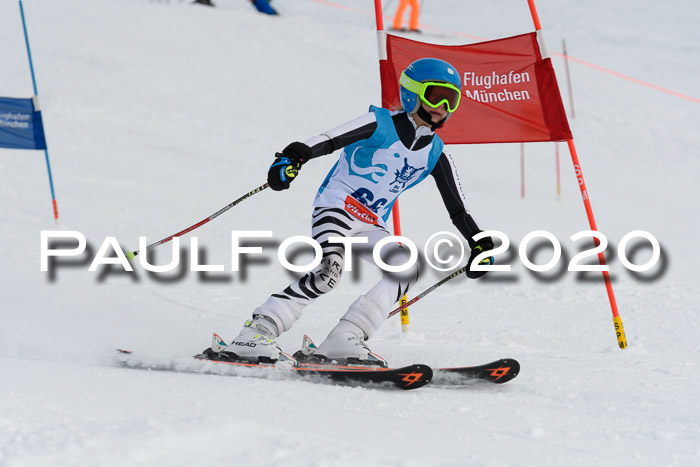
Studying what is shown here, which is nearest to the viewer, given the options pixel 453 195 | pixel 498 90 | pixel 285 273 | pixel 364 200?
pixel 364 200

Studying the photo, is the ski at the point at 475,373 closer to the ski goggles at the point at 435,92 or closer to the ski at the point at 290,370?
the ski at the point at 290,370

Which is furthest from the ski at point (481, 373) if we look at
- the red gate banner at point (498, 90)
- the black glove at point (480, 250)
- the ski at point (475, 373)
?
the red gate banner at point (498, 90)

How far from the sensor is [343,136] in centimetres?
389

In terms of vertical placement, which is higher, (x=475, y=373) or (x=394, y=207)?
(x=394, y=207)

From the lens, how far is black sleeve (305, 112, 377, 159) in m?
3.85

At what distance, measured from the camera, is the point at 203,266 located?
6.67 meters

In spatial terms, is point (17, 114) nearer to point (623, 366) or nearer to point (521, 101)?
point (521, 101)

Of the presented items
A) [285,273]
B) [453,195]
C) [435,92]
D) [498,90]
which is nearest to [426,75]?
[435,92]

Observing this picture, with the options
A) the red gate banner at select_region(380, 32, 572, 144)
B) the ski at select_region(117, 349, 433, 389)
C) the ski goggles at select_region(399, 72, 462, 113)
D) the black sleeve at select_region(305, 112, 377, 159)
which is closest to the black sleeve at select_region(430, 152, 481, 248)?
the ski goggles at select_region(399, 72, 462, 113)

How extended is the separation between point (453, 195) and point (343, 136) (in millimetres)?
778

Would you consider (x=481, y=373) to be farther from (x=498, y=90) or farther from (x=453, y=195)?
(x=498, y=90)

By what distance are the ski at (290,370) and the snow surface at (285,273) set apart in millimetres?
89

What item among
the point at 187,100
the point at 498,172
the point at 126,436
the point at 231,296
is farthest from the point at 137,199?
the point at 126,436

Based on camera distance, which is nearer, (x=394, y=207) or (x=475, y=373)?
(x=475, y=373)
